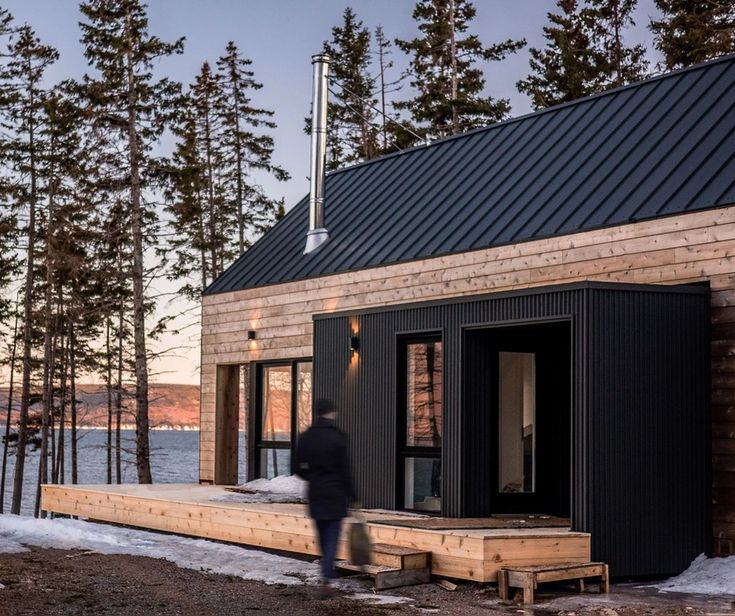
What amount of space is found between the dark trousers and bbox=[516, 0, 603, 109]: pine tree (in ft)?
92.9

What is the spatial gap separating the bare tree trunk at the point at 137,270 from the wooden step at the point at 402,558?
1505 cm

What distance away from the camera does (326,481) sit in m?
9.29

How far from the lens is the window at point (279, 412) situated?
16.6 meters

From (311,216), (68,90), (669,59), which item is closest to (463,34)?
(669,59)

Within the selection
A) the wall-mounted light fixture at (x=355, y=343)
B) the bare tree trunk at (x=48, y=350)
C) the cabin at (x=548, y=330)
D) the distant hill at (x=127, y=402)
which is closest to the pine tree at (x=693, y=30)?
the cabin at (x=548, y=330)

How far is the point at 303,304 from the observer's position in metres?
17.3

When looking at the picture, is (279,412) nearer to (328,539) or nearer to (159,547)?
(159,547)

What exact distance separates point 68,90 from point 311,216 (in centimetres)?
1031

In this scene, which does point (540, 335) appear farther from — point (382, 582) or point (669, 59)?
point (669, 59)

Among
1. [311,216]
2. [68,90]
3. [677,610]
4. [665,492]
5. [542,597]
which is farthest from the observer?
[68,90]

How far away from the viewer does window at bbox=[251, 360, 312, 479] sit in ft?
54.5

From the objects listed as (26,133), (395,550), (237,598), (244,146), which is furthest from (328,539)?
(244,146)

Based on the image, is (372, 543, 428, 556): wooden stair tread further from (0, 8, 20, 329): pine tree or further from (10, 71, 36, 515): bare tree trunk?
(0, 8, 20, 329): pine tree

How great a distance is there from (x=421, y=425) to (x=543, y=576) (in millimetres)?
3174
